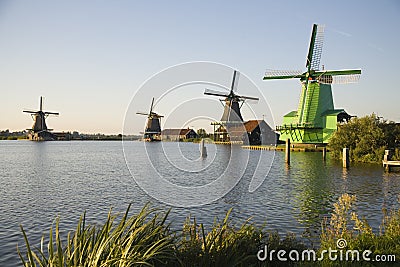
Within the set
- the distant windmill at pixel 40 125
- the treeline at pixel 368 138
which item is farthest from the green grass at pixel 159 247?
the distant windmill at pixel 40 125

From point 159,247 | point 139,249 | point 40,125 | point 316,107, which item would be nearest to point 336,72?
point 316,107

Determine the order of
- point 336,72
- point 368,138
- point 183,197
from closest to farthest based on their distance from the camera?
1. point 183,197
2. point 368,138
3. point 336,72

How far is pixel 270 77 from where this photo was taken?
5250cm

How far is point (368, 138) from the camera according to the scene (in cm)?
3366

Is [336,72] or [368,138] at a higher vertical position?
[336,72]

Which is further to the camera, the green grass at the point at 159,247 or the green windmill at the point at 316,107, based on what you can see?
the green windmill at the point at 316,107

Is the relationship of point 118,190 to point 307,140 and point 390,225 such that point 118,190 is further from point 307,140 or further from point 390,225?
point 307,140

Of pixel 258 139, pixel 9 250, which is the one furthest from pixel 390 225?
pixel 258 139

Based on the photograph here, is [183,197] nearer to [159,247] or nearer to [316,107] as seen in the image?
[159,247]

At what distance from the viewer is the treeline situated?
108 ft

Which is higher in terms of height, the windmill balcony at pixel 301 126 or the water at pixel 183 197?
the windmill balcony at pixel 301 126

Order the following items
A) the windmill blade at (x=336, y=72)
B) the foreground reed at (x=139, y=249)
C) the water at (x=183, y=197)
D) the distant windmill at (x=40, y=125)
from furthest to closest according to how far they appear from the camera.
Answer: the distant windmill at (x=40, y=125)
the windmill blade at (x=336, y=72)
the water at (x=183, y=197)
the foreground reed at (x=139, y=249)

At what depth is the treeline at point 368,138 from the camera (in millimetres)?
32844

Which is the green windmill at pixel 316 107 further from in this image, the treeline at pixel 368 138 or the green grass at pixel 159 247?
the green grass at pixel 159 247
